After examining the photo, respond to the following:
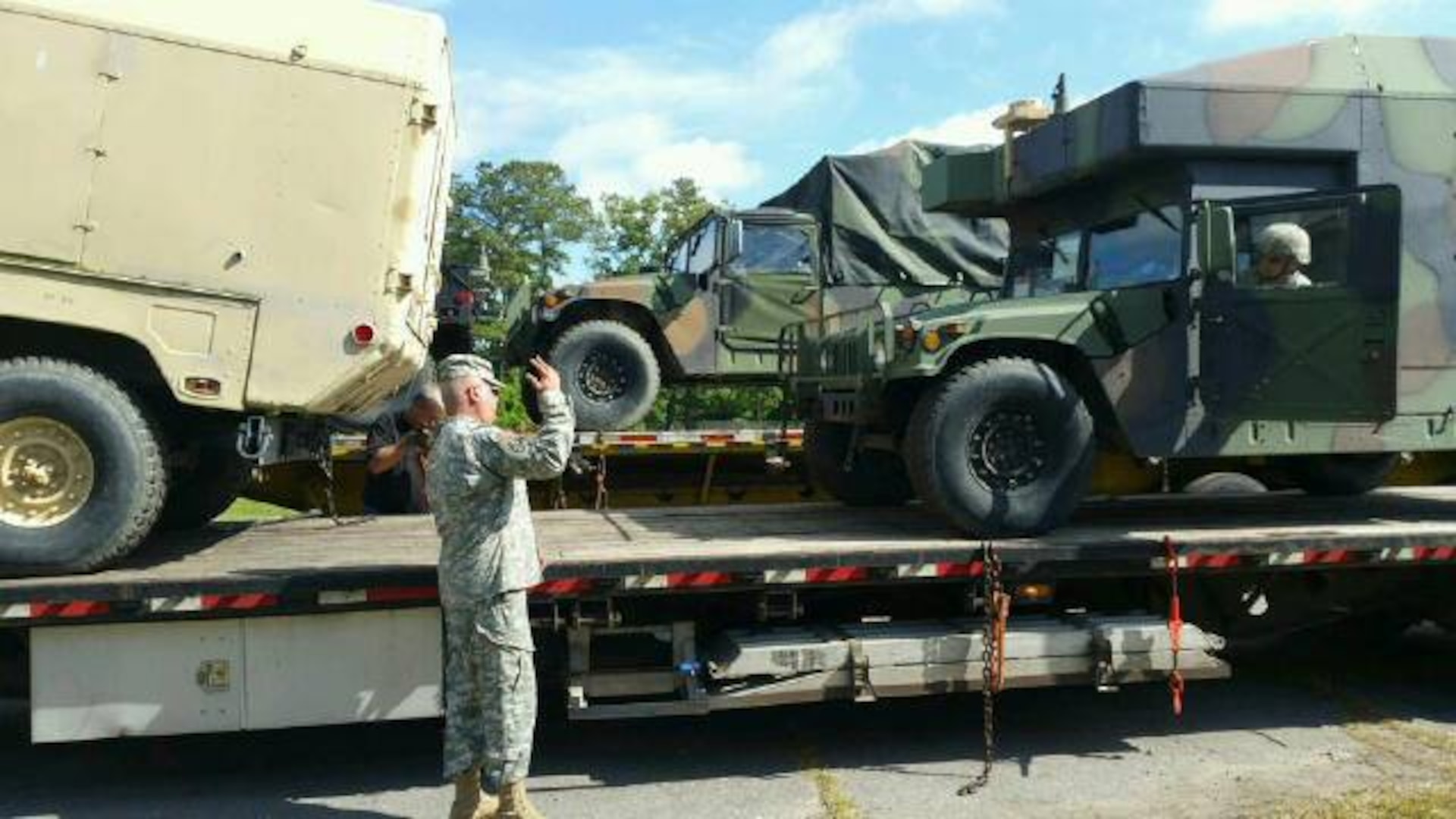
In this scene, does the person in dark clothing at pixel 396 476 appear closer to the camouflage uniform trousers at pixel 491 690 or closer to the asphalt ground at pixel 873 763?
the asphalt ground at pixel 873 763

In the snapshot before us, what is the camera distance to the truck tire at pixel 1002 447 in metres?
5.56

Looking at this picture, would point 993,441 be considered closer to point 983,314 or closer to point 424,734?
point 983,314

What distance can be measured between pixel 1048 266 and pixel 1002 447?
1.56m

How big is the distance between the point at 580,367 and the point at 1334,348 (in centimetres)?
637

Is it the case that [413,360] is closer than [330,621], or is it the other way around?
[330,621]

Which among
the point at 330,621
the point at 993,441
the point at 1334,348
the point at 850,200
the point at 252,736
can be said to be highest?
the point at 850,200

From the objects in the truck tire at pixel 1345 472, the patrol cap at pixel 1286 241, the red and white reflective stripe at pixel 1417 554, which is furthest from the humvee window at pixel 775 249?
the red and white reflective stripe at pixel 1417 554

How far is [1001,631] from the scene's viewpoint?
5.20 m

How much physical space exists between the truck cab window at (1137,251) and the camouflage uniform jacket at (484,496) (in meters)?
3.11

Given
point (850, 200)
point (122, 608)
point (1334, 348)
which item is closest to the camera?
point (122, 608)

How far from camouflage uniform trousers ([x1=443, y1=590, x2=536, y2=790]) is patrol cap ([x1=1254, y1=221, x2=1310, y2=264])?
3.66 meters

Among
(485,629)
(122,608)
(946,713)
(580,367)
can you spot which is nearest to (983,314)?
(946,713)

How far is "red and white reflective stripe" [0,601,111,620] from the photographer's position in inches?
178

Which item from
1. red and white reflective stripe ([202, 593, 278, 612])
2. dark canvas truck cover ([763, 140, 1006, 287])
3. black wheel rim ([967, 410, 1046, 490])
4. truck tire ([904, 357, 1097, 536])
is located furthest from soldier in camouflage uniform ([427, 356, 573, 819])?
A: dark canvas truck cover ([763, 140, 1006, 287])
